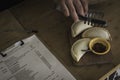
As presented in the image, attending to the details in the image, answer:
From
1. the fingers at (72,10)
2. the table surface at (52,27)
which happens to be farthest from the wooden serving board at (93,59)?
the fingers at (72,10)

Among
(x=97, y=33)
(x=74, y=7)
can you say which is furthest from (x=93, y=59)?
(x=74, y=7)

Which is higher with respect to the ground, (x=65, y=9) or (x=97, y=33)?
(x=65, y=9)

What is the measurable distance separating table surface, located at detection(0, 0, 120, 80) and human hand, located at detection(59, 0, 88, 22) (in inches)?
1.5

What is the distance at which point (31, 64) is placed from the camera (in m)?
0.77

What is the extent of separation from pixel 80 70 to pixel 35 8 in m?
0.31

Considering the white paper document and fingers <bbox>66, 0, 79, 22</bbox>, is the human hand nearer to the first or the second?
fingers <bbox>66, 0, 79, 22</bbox>

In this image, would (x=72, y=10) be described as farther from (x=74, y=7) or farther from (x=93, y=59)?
(x=93, y=59)

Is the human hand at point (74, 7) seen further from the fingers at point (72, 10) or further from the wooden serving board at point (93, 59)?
the wooden serving board at point (93, 59)

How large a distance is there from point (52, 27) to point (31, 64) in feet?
0.53

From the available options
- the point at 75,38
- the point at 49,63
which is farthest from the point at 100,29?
the point at 49,63

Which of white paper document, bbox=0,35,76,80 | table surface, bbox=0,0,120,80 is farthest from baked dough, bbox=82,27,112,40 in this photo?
white paper document, bbox=0,35,76,80

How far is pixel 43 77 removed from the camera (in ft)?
2.43

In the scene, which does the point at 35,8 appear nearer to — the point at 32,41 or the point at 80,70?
the point at 32,41

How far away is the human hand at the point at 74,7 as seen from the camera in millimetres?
837
